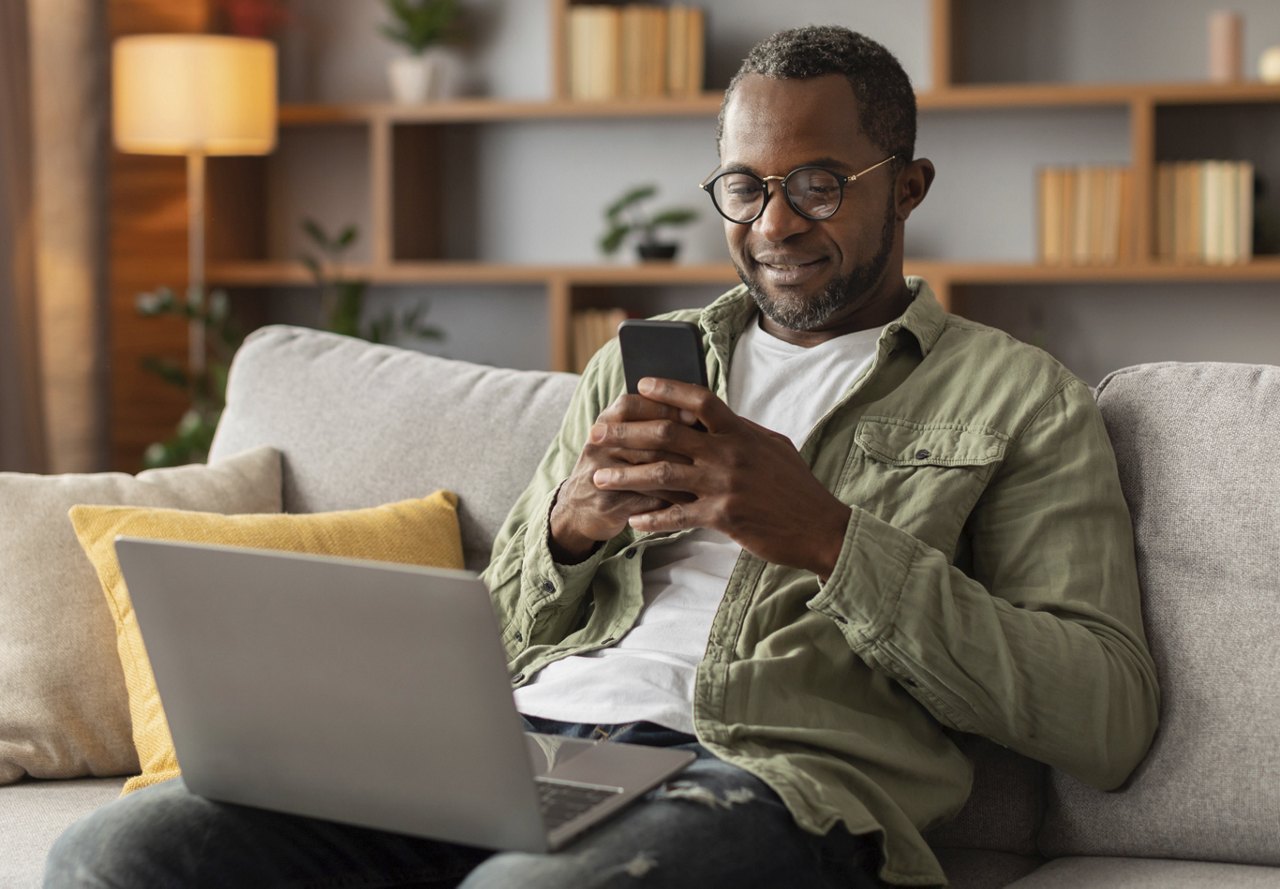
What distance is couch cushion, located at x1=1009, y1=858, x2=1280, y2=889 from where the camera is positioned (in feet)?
4.43

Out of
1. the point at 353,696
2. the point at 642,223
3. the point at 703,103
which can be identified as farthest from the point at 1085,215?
the point at 353,696

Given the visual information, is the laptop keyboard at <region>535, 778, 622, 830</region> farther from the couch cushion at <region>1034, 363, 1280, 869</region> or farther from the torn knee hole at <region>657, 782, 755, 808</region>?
the couch cushion at <region>1034, 363, 1280, 869</region>

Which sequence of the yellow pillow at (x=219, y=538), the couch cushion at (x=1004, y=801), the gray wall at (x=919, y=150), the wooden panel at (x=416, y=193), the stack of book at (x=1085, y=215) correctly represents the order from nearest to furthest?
1. the couch cushion at (x=1004, y=801)
2. the yellow pillow at (x=219, y=538)
3. the stack of book at (x=1085, y=215)
4. the gray wall at (x=919, y=150)
5. the wooden panel at (x=416, y=193)

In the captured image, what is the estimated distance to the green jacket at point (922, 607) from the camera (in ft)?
4.18

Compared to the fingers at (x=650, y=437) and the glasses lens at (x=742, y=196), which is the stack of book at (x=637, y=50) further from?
the fingers at (x=650, y=437)

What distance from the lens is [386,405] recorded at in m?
1.96

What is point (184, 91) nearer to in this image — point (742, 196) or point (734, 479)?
point (742, 196)

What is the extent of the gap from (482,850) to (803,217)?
681 mm

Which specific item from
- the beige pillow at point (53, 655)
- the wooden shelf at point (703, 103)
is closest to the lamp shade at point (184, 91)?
the wooden shelf at point (703, 103)

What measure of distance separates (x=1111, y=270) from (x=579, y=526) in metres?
2.56

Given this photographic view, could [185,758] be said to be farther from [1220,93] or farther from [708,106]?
[1220,93]

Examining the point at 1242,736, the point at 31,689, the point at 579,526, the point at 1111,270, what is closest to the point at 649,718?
the point at 579,526

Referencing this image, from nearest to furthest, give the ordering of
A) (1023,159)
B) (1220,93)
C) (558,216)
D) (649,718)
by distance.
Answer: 1. (649,718)
2. (1220,93)
3. (1023,159)
4. (558,216)

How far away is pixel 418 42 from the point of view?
13.2 feet
